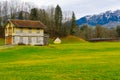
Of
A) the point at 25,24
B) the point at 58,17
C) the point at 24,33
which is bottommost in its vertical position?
the point at 24,33

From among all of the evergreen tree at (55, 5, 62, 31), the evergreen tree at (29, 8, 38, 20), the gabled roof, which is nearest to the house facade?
the gabled roof

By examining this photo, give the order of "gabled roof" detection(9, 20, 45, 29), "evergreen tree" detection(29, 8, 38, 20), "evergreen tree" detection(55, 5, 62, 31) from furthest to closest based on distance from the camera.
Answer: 1. "evergreen tree" detection(55, 5, 62, 31)
2. "evergreen tree" detection(29, 8, 38, 20)
3. "gabled roof" detection(9, 20, 45, 29)

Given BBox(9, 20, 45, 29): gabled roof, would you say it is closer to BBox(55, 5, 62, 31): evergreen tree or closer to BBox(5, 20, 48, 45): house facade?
BBox(5, 20, 48, 45): house facade

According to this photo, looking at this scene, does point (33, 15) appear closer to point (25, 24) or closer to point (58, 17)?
point (58, 17)

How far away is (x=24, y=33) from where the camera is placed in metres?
94.9

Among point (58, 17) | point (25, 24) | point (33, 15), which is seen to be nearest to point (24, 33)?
point (25, 24)

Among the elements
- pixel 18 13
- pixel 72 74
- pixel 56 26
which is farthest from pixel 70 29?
pixel 72 74

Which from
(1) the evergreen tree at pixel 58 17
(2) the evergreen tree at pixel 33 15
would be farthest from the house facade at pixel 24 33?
(1) the evergreen tree at pixel 58 17

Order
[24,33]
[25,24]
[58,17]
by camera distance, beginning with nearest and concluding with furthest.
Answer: [24,33]
[25,24]
[58,17]

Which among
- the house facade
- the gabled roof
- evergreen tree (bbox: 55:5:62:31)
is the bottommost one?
the house facade

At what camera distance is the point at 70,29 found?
15988cm

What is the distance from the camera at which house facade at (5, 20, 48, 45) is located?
93688mm

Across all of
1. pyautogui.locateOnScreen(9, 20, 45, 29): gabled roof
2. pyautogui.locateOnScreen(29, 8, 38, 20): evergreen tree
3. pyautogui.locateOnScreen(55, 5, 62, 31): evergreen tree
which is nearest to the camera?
pyautogui.locateOnScreen(9, 20, 45, 29): gabled roof

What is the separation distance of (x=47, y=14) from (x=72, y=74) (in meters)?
141
